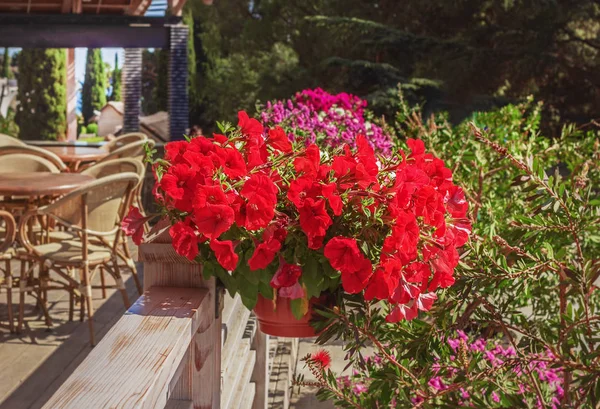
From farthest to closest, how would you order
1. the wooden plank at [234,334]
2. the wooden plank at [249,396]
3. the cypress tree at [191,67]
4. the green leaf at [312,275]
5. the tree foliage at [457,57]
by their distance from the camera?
the cypress tree at [191,67] → the tree foliage at [457,57] → the wooden plank at [249,396] → the wooden plank at [234,334] → the green leaf at [312,275]

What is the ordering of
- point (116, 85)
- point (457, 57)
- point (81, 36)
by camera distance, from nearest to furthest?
1. point (81, 36)
2. point (457, 57)
3. point (116, 85)

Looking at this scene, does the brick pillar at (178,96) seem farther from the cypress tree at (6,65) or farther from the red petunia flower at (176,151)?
the cypress tree at (6,65)

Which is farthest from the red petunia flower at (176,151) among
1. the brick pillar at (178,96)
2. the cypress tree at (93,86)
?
the cypress tree at (93,86)

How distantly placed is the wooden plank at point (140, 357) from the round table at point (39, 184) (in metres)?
2.35

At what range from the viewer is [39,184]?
3.64m

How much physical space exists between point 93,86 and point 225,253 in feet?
98.6

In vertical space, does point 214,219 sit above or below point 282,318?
above

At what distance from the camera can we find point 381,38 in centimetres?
1362

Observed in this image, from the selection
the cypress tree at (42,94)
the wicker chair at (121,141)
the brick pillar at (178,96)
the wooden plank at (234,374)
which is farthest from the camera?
the cypress tree at (42,94)

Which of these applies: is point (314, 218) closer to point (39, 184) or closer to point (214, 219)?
point (214, 219)

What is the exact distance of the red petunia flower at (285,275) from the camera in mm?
1228

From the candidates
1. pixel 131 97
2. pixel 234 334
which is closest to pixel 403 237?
pixel 234 334

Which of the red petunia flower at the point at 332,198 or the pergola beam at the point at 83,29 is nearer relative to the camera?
the red petunia flower at the point at 332,198

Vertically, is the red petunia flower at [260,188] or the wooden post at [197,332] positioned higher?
the red petunia flower at [260,188]
